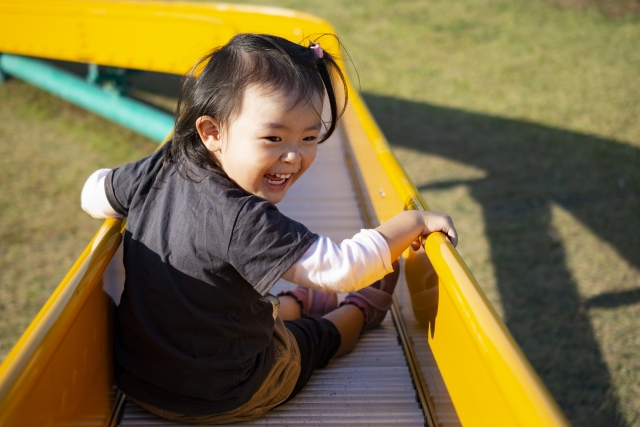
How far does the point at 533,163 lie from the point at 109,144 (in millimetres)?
3077

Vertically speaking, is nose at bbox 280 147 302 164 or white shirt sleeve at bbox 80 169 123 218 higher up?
nose at bbox 280 147 302 164

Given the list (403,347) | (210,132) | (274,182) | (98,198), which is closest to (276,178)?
(274,182)

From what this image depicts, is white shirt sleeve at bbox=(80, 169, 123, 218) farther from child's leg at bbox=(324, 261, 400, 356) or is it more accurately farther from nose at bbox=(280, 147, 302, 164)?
child's leg at bbox=(324, 261, 400, 356)

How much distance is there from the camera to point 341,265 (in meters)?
1.21

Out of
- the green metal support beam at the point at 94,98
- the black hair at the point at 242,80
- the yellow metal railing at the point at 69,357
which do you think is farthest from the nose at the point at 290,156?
the green metal support beam at the point at 94,98

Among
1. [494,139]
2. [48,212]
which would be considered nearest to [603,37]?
[494,139]

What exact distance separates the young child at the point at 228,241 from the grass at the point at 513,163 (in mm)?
1383

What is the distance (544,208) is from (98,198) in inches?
116

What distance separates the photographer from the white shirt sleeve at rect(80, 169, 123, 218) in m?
1.48

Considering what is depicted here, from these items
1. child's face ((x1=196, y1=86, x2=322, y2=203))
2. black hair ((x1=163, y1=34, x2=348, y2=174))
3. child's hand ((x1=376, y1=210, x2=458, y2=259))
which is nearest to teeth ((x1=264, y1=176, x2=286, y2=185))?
child's face ((x1=196, y1=86, x2=322, y2=203))

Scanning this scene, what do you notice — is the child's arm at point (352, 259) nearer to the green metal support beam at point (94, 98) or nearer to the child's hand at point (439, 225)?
the child's hand at point (439, 225)

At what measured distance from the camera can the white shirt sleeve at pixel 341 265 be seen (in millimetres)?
1189

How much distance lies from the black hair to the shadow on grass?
5.33 ft

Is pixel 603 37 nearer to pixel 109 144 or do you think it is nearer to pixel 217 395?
pixel 109 144
